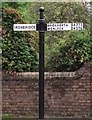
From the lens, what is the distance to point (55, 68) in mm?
8578

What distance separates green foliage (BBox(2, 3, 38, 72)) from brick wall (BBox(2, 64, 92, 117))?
0.36 m

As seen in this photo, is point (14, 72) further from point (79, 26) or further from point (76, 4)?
point (76, 4)

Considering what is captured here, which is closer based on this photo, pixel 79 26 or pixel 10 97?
pixel 79 26

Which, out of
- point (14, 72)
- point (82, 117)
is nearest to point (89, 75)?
point (82, 117)

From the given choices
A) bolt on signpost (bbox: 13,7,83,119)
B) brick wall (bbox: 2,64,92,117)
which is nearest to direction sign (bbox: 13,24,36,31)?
bolt on signpost (bbox: 13,7,83,119)

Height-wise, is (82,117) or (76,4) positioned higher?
(76,4)

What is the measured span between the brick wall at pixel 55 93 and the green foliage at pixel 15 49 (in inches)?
14.4

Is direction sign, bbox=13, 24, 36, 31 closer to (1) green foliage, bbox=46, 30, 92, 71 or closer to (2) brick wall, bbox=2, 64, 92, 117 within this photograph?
(2) brick wall, bbox=2, 64, 92, 117

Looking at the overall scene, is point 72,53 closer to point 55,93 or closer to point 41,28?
point 55,93

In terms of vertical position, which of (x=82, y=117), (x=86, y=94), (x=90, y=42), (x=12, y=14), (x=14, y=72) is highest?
(x=12, y=14)

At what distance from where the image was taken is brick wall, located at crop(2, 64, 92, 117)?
825 cm

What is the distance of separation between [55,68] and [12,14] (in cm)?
174

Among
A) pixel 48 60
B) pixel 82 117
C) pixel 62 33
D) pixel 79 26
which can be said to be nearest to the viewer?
pixel 79 26

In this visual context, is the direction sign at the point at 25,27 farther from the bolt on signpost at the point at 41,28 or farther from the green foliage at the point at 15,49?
the green foliage at the point at 15,49
